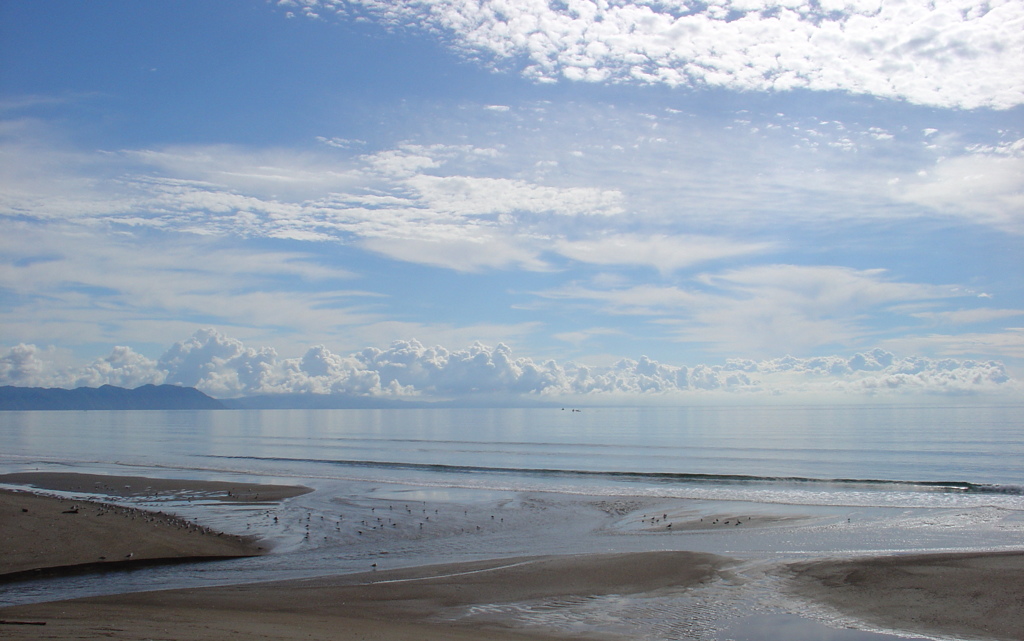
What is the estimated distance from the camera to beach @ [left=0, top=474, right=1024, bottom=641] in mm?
12617

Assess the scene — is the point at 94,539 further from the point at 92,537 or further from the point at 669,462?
the point at 669,462

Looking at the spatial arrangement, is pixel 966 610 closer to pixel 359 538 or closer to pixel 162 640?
pixel 162 640

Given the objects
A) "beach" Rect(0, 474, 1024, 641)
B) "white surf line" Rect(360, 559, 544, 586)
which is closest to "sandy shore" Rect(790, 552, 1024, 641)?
"beach" Rect(0, 474, 1024, 641)

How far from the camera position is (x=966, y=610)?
602 inches

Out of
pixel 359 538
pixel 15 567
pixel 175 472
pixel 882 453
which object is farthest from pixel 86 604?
pixel 882 453

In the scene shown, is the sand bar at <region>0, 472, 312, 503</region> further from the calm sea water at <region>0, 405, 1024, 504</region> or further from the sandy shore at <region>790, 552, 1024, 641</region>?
the sandy shore at <region>790, 552, 1024, 641</region>

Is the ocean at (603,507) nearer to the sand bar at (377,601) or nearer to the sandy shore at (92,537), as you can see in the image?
the sandy shore at (92,537)

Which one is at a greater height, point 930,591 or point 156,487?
point 930,591

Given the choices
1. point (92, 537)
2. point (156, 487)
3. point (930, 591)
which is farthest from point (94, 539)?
point (930, 591)

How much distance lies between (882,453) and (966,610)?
53445mm

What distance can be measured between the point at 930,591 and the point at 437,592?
12831 mm

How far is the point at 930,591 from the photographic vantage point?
54.6 feet

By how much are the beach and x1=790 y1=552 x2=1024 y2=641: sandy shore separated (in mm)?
43

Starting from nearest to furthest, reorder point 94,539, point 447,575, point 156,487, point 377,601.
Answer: point 377,601 < point 447,575 < point 94,539 < point 156,487
